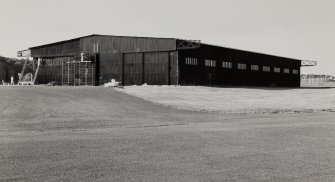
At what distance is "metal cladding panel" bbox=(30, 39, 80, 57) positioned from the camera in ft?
190

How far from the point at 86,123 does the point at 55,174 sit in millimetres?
10346

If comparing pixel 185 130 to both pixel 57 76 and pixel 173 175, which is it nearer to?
pixel 173 175

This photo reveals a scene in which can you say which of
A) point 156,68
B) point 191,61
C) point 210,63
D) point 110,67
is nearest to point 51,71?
point 110,67

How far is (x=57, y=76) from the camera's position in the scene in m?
59.8

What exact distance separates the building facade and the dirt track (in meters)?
30.0

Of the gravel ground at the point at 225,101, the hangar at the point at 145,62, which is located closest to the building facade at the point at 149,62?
the hangar at the point at 145,62

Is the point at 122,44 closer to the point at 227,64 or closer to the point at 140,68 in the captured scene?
the point at 140,68

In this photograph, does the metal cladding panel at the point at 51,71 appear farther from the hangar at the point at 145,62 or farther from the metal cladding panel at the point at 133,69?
the metal cladding panel at the point at 133,69

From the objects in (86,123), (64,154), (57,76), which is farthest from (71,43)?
(64,154)

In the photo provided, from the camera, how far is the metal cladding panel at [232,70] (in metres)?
49.5

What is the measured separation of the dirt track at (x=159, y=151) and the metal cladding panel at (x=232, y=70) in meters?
31.3

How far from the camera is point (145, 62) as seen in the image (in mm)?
50125

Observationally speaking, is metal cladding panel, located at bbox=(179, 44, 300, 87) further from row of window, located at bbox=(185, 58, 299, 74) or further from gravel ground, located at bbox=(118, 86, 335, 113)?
gravel ground, located at bbox=(118, 86, 335, 113)

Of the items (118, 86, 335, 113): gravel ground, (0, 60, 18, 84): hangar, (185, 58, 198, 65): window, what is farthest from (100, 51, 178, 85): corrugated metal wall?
(0, 60, 18, 84): hangar
